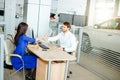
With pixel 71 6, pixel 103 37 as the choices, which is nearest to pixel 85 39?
pixel 103 37

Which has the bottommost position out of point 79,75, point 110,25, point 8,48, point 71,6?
point 79,75

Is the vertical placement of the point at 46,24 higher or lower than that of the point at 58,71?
higher

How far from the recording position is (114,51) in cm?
384

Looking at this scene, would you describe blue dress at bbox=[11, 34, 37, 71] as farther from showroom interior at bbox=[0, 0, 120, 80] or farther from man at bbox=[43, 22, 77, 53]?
man at bbox=[43, 22, 77, 53]

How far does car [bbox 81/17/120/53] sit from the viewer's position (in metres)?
3.77

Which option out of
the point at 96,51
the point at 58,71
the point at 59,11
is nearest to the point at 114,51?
the point at 96,51

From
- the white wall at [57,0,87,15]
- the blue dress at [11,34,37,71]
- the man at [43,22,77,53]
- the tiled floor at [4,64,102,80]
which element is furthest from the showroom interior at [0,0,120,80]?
the white wall at [57,0,87,15]

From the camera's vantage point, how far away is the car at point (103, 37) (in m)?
3.77

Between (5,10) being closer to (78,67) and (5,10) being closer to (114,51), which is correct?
(78,67)

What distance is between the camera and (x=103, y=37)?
4086mm

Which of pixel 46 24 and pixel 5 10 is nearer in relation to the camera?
pixel 46 24

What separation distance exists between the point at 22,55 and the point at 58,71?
2.36 feet

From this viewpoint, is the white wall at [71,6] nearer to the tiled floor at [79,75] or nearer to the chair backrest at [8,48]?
the tiled floor at [79,75]

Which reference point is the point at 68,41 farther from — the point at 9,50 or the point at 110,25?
the point at 110,25
